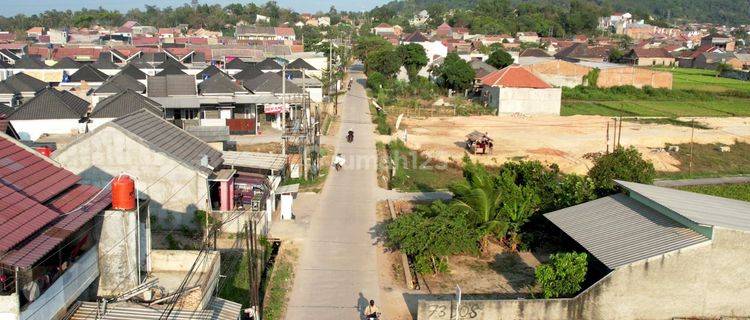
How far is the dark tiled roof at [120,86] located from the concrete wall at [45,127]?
5.74 m

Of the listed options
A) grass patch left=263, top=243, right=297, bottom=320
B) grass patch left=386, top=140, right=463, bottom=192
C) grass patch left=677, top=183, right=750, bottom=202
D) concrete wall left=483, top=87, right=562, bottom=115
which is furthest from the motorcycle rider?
concrete wall left=483, top=87, right=562, bottom=115

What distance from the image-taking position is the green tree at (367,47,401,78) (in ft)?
205

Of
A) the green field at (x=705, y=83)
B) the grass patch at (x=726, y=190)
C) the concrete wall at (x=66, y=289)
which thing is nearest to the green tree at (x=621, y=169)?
the grass patch at (x=726, y=190)

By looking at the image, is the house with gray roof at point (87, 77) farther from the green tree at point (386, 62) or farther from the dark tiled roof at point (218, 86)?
the green tree at point (386, 62)

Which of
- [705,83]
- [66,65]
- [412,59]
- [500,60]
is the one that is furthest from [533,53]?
[66,65]

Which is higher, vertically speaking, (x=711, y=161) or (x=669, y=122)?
(x=669, y=122)

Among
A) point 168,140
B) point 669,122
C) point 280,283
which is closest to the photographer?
point 280,283

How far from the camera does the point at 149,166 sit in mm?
18156

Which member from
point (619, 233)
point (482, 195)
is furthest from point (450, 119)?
A: point (619, 233)

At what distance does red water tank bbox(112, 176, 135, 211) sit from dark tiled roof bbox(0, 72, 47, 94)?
3222cm

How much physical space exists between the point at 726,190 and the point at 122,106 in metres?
26.1

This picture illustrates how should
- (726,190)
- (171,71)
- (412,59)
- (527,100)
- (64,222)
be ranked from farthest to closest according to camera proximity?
1. (412,59)
2. (171,71)
3. (527,100)
4. (726,190)
5. (64,222)

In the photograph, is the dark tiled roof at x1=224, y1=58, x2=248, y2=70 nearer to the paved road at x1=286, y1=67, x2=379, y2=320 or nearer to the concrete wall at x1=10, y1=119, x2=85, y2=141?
the concrete wall at x1=10, y1=119, x2=85, y2=141

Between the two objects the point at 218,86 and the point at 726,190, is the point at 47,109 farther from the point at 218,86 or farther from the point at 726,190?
the point at 726,190
